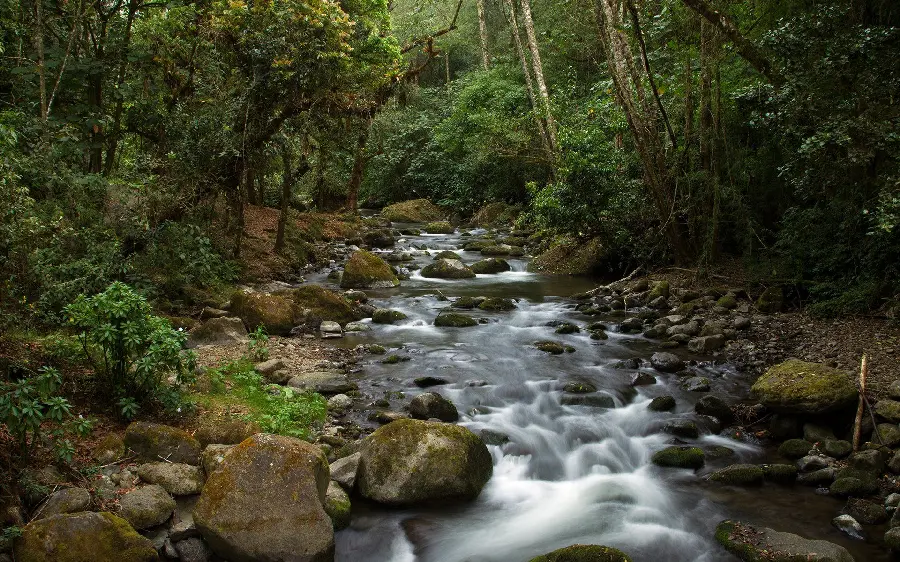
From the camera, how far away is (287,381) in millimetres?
8797

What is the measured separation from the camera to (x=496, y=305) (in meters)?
13.9

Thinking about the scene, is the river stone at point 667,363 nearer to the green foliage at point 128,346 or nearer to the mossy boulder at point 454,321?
the mossy boulder at point 454,321

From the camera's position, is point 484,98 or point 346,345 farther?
point 484,98

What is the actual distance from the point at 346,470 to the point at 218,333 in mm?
4742

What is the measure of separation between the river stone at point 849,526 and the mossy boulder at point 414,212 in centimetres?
2479

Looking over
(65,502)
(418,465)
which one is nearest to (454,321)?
(418,465)

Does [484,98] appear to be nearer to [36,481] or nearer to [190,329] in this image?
[190,329]

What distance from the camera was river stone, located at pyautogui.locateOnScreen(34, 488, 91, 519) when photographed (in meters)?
4.90

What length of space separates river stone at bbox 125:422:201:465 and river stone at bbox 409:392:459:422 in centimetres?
272

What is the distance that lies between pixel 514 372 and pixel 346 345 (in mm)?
3022

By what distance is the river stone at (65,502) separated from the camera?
4.90 meters

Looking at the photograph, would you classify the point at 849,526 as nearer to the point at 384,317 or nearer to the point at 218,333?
the point at 384,317

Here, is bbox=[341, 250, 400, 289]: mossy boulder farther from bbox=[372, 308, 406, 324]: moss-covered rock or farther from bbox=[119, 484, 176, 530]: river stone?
bbox=[119, 484, 176, 530]: river stone

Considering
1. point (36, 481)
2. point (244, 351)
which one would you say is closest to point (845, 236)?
point (244, 351)
